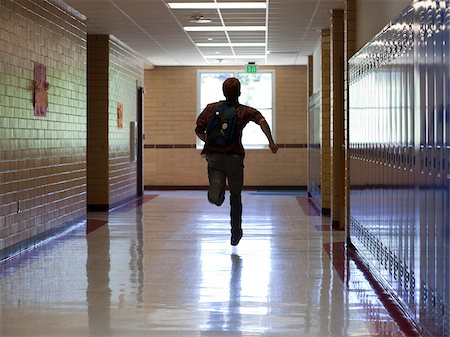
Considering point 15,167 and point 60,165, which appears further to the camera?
point 60,165

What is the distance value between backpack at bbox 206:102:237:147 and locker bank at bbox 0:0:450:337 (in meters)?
1.06

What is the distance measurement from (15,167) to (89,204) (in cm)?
552

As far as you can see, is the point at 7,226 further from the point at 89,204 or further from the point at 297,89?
the point at 297,89

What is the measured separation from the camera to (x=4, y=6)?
8.14m

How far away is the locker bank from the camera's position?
188 inches

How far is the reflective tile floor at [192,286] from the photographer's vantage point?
498 cm

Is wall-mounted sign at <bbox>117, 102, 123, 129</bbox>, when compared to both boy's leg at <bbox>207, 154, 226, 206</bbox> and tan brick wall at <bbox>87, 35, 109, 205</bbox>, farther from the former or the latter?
boy's leg at <bbox>207, 154, 226, 206</bbox>

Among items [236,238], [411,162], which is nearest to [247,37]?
[236,238]

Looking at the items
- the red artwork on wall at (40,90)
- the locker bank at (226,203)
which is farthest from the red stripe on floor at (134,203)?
the red artwork on wall at (40,90)

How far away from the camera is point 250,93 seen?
20.8 meters

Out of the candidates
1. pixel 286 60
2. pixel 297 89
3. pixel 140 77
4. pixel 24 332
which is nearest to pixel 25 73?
pixel 24 332

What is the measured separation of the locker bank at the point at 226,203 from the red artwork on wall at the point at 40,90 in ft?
0.07

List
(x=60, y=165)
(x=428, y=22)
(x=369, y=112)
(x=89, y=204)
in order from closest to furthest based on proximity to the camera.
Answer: (x=428, y=22)
(x=369, y=112)
(x=60, y=165)
(x=89, y=204)

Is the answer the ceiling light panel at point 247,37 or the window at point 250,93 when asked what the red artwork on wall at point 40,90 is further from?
the window at point 250,93
